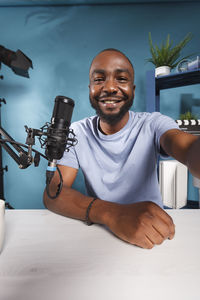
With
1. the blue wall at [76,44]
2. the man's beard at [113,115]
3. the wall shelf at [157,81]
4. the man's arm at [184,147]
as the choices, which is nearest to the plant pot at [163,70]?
the wall shelf at [157,81]

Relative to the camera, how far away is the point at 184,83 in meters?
1.69

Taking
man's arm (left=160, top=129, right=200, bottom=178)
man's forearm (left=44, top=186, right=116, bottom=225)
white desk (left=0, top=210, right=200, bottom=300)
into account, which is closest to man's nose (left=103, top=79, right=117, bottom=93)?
man's arm (left=160, top=129, right=200, bottom=178)

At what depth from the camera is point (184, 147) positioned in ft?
1.85

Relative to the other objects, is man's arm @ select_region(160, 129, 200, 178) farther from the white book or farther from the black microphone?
the white book

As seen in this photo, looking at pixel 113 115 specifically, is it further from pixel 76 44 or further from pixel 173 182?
pixel 76 44

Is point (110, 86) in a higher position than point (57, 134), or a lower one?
higher

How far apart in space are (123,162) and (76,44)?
5.49 feet

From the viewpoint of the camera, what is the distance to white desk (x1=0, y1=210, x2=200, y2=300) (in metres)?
0.28

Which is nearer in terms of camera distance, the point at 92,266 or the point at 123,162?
the point at 92,266

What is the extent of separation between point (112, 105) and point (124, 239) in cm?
61

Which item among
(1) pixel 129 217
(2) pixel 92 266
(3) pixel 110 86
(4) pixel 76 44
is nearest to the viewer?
(2) pixel 92 266

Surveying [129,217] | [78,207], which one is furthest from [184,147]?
[78,207]

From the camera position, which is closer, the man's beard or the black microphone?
the black microphone

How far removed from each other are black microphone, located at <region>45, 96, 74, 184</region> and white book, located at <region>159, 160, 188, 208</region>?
1.35 meters
